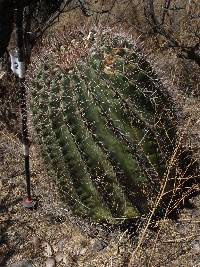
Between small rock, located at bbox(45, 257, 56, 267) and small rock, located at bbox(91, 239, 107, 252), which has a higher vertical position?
small rock, located at bbox(91, 239, 107, 252)

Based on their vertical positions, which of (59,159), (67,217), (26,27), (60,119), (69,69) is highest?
(26,27)

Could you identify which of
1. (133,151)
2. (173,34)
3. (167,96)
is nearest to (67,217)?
(133,151)

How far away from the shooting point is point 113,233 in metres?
2.98

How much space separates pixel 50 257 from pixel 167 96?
4.31 ft

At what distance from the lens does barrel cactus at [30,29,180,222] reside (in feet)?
8.26

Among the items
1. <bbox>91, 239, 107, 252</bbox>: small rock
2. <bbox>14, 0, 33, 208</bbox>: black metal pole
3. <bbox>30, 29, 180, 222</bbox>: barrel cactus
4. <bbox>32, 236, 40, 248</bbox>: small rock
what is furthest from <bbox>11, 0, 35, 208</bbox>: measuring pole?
<bbox>91, 239, 107, 252</bbox>: small rock

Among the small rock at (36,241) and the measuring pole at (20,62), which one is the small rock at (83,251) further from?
the measuring pole at (20,62)

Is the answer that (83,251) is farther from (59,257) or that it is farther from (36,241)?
(36,241)

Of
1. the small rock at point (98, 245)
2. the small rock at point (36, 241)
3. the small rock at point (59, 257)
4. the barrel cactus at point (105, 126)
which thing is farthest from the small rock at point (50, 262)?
the barrel cactus at point (105, 126)

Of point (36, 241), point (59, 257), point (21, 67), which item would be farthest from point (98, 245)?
point (21, 67)

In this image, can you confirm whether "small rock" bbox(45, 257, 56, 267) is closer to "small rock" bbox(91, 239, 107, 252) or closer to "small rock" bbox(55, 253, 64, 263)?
"small rock" bbox(55, 253, 64, 263)

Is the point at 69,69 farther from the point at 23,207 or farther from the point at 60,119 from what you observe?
the point at 23,207

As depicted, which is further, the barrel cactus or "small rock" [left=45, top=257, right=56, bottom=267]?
"small rock" [left=45, top=257, right=56, bottom=267]

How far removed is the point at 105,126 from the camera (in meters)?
2.52
